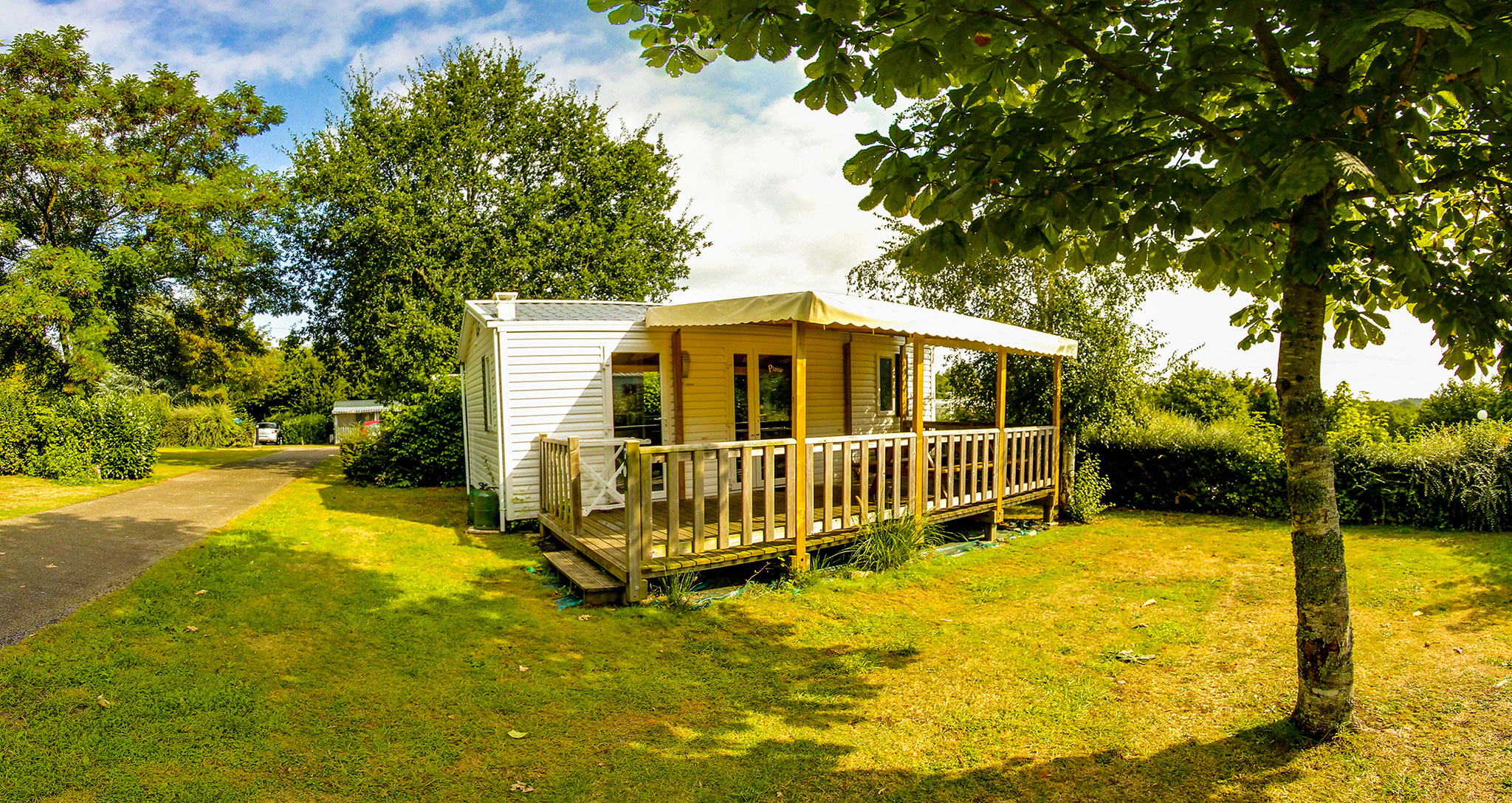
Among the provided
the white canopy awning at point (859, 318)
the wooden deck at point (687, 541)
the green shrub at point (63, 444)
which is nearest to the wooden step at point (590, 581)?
the wooden deck at point (687, 541)

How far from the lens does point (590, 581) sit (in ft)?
21.8

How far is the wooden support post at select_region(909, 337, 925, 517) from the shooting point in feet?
27.6

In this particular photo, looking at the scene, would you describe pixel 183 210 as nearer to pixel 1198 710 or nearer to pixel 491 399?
pixel 491 399

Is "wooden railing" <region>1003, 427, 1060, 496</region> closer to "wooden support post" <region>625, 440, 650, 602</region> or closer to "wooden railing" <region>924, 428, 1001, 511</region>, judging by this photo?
"wooden railing" <region>924, 428, 1001, 511</region>

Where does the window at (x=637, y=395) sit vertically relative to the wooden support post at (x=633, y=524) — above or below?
above

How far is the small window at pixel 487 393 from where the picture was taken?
10977mm

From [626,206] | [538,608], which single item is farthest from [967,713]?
[626,206]

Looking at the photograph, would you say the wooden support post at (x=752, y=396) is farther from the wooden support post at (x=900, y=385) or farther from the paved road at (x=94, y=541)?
the paved road at (x=94, y=541)

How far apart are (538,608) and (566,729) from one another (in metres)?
2.58

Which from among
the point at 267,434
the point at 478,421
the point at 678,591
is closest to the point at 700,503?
the point at 678,591

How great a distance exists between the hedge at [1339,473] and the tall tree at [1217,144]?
6372 millimetres

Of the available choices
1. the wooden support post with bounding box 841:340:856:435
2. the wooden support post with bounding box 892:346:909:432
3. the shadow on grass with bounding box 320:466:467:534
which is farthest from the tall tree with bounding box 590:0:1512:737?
the wooden support post with bounding box 892:346:909:432

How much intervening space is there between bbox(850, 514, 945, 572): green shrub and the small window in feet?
20.1

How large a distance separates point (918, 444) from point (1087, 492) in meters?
4.30
